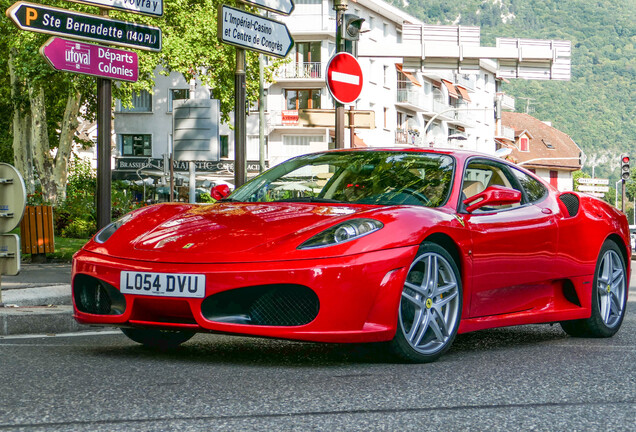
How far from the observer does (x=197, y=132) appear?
11961 mm

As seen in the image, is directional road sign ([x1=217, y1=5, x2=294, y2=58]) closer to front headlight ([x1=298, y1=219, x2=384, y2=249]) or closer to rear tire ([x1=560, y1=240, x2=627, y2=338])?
rear tire ([x1=560, y1=240, x2=627, y2=338])

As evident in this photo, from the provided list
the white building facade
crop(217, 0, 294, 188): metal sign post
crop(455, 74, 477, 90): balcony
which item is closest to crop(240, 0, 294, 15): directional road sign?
crop(217, 0, 294, 188): metal sign post

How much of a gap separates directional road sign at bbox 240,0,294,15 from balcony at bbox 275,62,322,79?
42.7m

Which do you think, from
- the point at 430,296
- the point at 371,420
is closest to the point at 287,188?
the point at 430,296

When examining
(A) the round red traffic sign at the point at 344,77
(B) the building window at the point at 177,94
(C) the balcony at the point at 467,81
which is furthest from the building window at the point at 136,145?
(A) the round red traffic sign at the point at 344,77

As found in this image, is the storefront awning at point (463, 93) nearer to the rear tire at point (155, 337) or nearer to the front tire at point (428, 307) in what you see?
the rear tire at point (155, 337)

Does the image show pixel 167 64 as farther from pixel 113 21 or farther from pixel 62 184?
pixel 113 21

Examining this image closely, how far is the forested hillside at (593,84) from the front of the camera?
146 meters

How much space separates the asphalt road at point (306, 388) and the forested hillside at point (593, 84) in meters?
111

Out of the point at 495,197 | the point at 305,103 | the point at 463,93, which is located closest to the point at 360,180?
the point at 495,197

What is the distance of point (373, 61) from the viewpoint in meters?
59.1

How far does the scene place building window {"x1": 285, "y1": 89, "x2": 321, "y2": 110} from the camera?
54.3 m

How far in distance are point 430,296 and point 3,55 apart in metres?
30.7

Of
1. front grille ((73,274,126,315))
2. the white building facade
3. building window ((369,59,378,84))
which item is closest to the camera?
front grille ((73,274,126,315))
